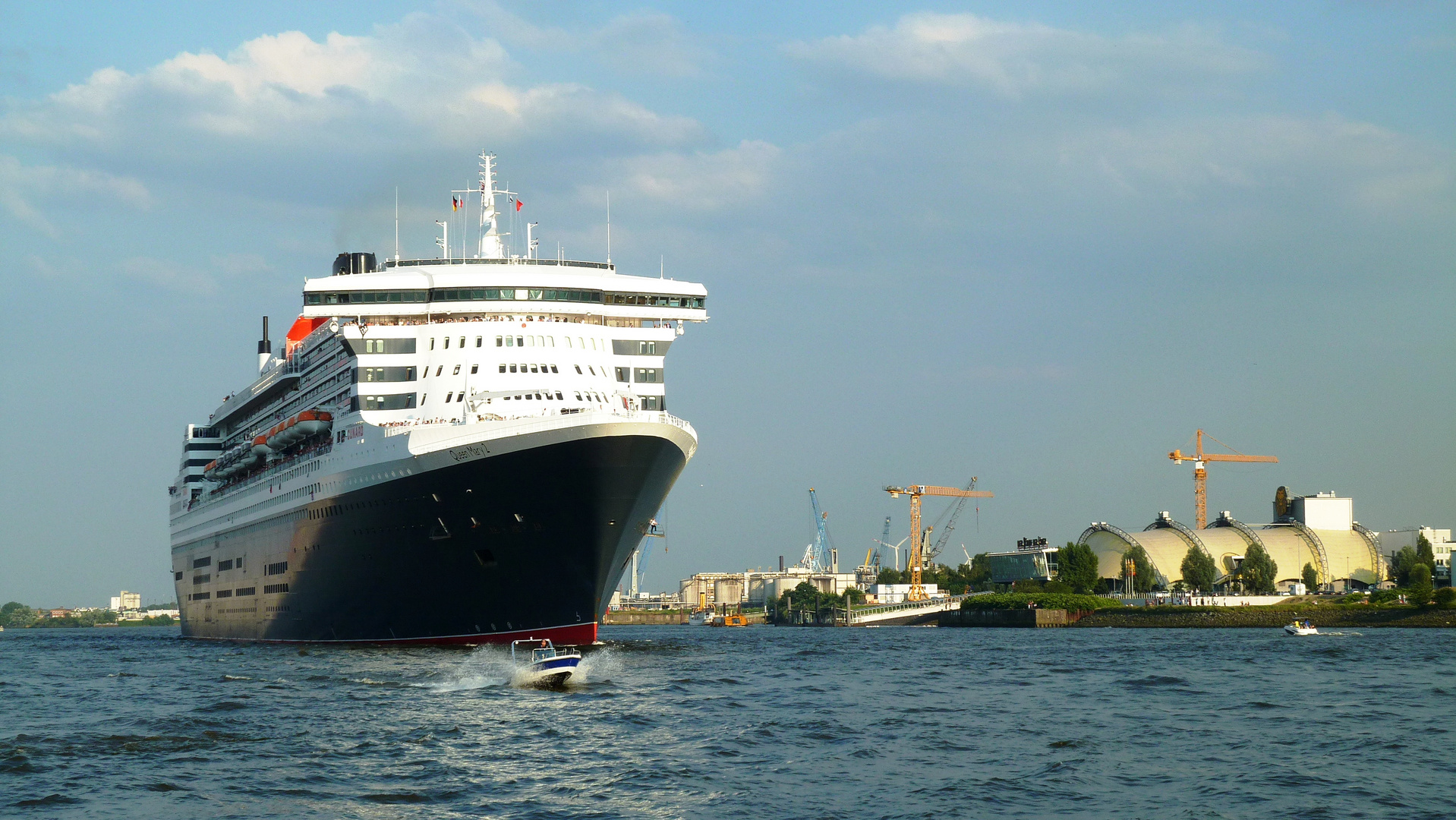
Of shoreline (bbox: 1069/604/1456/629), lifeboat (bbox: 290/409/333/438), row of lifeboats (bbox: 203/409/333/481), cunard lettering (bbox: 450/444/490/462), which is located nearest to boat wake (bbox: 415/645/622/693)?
cunard lettering (bbox: 450/444/490/462)

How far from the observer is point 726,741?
105 feet

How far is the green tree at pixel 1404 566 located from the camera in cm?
15575

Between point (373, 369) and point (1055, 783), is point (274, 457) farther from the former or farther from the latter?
point (1055, 783)

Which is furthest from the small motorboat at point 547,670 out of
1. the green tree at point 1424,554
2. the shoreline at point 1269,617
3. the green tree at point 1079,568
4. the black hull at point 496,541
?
the green tree at point 1424,554

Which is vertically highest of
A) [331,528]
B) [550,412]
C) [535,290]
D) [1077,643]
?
[535,290]

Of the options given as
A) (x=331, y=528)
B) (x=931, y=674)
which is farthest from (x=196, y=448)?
(x=931, y=674)

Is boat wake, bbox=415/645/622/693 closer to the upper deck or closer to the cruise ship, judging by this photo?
the cruise ship

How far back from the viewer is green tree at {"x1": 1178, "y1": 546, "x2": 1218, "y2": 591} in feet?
521

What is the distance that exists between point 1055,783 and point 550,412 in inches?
1337

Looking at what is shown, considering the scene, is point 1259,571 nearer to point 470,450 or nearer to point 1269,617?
point 1269,617

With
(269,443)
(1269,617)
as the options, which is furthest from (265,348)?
(1269,617)

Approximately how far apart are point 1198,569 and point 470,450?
12766 centimetres

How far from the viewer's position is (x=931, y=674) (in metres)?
54.5

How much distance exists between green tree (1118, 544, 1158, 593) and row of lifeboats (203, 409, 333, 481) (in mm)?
116992
